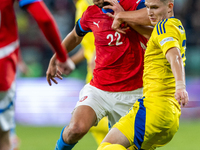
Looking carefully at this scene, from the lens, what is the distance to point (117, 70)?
13.3ft

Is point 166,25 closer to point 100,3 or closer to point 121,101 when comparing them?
point 100,3

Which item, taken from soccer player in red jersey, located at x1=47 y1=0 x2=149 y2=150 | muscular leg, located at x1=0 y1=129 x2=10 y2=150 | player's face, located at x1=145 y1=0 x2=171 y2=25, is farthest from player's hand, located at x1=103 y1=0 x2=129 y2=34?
muscular leg, located at x1=0 y1=129 x2=10 y2=150

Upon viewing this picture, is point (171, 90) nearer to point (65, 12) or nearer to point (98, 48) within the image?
point (98, 48)

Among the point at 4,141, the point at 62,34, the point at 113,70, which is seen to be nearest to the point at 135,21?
the point at 113,70

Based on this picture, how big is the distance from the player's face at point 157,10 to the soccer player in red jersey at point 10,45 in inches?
39.2

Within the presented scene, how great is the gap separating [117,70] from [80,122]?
726 millimetres

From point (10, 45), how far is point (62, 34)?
9.98 metres

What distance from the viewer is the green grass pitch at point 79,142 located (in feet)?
23.8

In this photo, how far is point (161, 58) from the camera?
330cm

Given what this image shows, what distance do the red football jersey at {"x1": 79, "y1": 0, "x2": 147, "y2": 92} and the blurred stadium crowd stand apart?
7146 millimetres

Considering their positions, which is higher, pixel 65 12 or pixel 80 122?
pixel 80 122

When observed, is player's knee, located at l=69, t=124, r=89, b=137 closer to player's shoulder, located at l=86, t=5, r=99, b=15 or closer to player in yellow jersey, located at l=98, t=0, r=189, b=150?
player in yellow jersey, located at l=98, t=0, r=189, b=150

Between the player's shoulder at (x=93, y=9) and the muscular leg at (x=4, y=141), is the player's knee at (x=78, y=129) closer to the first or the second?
the muscular leg at (x=4, y=141)

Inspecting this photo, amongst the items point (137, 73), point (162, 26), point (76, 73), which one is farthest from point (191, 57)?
point (162, 26)
